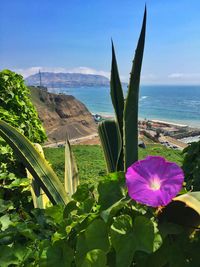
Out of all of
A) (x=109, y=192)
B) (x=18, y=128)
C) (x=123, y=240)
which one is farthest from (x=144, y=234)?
(x=18, y=128)

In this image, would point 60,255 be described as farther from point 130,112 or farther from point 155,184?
point 130,112

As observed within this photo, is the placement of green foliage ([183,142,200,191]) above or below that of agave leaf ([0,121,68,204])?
below

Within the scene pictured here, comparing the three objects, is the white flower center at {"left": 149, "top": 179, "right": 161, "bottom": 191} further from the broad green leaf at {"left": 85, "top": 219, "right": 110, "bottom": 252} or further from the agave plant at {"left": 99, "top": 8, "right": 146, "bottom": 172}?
the agave plant at {"left": 99, "top": 8, "right": 146, "bottom": 172}

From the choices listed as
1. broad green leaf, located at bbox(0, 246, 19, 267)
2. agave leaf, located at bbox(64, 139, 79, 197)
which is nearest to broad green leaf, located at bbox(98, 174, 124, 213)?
broad green leaf, located at bbox(0, 246, 19, 267)

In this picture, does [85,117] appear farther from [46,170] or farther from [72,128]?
[46,170]

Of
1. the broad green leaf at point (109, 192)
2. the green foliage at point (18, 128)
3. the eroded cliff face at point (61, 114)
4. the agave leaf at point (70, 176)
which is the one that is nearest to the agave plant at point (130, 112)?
the agave leaf at point (70, 176)
